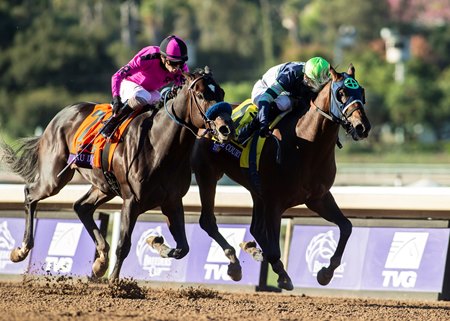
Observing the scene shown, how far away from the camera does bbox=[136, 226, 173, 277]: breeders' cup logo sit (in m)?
10.0

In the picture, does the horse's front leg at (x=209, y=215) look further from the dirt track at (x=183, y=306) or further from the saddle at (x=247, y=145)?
the dirt track at (x=183, y=306)

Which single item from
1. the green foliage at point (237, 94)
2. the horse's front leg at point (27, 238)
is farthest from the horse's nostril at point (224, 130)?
the green foliage at point (237, 94)

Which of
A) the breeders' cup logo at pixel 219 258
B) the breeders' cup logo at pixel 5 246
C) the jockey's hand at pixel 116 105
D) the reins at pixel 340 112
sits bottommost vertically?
the breeders' cup logo at pixel 5 246

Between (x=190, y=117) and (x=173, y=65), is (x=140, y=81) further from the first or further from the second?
(x=190, y=117)

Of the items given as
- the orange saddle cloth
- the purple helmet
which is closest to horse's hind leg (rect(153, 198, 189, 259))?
the orange saddle cloth

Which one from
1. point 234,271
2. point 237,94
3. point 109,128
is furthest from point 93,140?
point 237,94

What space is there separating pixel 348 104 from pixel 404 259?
7.32 ft

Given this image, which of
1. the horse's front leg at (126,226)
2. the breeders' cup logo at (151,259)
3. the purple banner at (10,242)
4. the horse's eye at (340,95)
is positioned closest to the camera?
the horse's eye at (340,95)

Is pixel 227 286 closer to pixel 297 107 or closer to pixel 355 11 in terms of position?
pixel 297 107

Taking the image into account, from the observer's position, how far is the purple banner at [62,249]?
10273 mm

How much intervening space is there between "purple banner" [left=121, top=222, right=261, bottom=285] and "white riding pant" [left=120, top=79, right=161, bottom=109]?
1.98 meters

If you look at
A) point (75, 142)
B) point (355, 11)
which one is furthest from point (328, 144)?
point (355, 11)

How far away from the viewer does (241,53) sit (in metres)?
55.3

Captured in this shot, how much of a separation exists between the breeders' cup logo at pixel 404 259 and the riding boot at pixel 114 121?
2773mm
